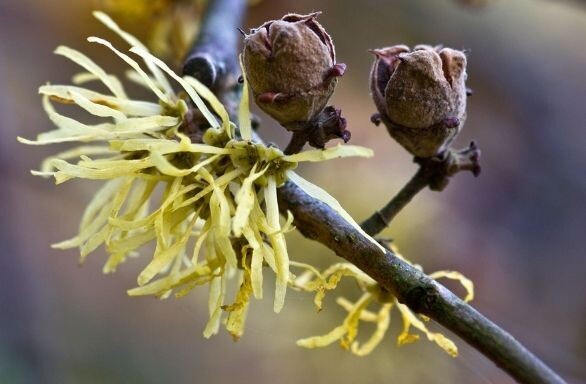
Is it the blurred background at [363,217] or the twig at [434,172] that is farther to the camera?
the blurred background at [363,217]

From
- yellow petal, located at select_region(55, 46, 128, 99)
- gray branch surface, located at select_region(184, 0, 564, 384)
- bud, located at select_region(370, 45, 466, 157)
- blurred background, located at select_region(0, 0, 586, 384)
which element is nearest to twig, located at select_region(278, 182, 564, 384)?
gray branch surface, located at select_region(184, 0, 564, 384)

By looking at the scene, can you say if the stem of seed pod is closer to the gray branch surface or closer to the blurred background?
the gray branch surface

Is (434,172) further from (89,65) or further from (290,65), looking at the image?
(89,65)

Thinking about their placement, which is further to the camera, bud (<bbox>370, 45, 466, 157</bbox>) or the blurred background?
the blurred background

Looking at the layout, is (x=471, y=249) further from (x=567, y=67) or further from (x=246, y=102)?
(x=246, y=102)

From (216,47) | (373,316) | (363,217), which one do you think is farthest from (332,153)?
(363,217)

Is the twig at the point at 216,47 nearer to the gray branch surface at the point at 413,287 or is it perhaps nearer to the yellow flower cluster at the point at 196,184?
the yellow flower cluster at the point at 196,184

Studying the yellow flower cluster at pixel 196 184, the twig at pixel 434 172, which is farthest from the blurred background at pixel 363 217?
the yellow flower cluster at pixel 196 184
